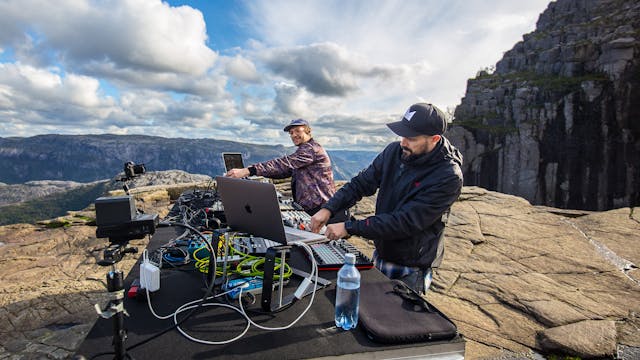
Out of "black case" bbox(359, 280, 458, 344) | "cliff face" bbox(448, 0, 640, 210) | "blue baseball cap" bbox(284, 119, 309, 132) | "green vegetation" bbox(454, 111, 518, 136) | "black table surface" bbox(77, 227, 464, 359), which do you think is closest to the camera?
"black table surface" bbox(77, 227, 464, 359)

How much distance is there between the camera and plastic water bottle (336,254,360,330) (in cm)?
195

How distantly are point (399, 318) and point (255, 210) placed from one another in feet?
4.12

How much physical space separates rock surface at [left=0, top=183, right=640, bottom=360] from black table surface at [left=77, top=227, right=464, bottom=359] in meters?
2.46

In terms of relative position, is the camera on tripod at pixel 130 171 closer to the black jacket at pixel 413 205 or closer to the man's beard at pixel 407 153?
the black jacket at pixel 413 205

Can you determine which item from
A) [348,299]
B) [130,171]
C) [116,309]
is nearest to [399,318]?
[348,299]

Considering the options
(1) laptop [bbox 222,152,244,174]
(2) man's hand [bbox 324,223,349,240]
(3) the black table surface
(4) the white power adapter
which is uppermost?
(1) laptop [bbox 222,152,244,174]

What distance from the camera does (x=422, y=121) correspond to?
290cm

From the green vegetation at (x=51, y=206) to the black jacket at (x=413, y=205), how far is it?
173160 millimetres

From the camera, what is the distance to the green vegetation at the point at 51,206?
153 meters

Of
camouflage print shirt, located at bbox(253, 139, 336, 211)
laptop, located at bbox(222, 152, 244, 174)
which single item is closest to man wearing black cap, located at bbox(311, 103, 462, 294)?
camouflage print shirt, located at bbox(253, 139, 336, 211)

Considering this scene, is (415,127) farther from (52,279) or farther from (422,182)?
(52,279)

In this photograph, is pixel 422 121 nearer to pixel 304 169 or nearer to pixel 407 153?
pixel 407 153

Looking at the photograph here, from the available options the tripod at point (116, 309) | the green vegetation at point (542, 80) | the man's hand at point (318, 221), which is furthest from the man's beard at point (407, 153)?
the green vegetation at point (542, 80)

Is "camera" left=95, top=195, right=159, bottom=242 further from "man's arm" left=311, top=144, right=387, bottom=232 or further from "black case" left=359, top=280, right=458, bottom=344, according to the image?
"man's arm" left=311, top=144, right=387, bottom=232
